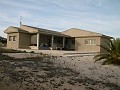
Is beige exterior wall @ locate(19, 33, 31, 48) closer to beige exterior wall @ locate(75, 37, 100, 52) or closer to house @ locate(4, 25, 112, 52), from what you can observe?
house @ locate(4, 25, 112, 52)

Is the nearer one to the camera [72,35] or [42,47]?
[42,47]

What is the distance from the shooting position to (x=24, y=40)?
34.4 metres

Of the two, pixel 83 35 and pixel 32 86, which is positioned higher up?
pixel 83 35

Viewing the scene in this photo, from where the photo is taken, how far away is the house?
3370 centimetres

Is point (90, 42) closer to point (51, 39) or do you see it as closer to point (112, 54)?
point (51, 39)

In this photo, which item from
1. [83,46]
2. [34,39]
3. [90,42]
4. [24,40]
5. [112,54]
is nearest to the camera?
[112,54]

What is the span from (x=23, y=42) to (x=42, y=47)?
125 inches

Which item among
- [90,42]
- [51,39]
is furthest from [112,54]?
[51,39]

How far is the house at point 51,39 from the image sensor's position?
3370 cm

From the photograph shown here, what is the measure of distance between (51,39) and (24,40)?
5.46m

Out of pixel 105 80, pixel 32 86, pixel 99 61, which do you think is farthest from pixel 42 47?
pixel 32 86

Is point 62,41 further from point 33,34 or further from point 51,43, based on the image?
point 33,34

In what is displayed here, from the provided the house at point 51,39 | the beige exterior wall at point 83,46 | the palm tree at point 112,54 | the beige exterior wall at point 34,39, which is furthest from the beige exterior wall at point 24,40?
the palm tree at point 112,54

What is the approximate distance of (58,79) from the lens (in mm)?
8320
